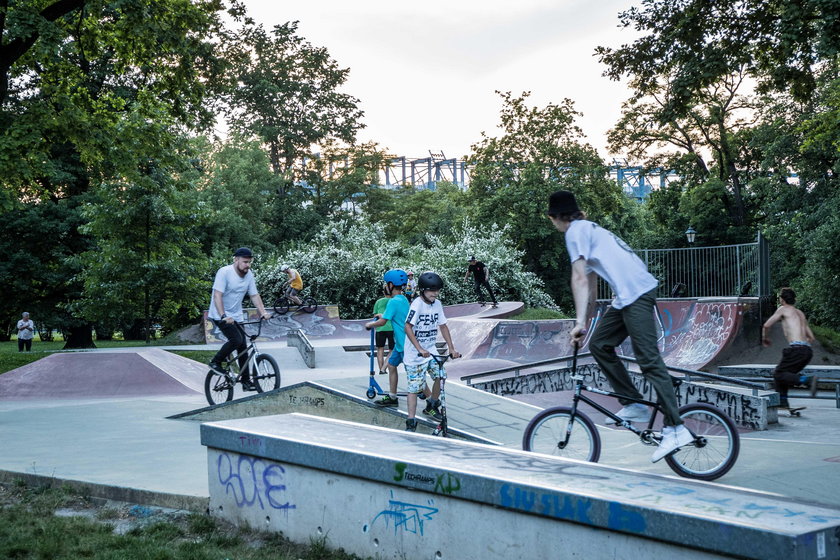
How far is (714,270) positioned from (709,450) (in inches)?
760

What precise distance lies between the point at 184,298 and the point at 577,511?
68.8 ft

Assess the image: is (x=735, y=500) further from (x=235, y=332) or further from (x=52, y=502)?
(x=235, y=332)

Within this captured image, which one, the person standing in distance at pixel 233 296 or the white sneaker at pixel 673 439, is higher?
the person standing in distance at pixel 233 296

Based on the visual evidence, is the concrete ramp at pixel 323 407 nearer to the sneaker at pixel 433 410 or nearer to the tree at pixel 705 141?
the sneaker at pixel 433 410

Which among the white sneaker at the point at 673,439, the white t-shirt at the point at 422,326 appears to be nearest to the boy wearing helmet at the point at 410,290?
the white t-shirt at the point at 422,326

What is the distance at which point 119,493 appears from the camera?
5652mm

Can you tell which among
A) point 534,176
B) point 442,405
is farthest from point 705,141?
point 442,405

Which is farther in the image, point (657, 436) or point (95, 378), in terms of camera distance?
point (95, 378)

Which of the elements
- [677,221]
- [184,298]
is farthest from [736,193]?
[184,298]

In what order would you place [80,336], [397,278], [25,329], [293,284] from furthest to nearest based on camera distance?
[80,336] → [25,329] → [293,284] → [397,278]

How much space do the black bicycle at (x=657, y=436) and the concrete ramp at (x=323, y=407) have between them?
1.62m

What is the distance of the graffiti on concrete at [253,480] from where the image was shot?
15.4ft

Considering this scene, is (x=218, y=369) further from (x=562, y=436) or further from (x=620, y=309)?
(x=620, y=309)

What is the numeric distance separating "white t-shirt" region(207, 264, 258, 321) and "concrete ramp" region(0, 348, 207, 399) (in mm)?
4772
